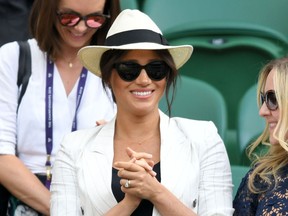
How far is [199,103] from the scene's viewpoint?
13.1 ft

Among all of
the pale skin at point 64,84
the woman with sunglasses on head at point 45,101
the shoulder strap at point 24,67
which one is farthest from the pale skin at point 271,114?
the shoulder strap at point 24,67

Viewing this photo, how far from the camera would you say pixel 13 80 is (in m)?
3.50

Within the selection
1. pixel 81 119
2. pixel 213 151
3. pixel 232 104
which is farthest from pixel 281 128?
pixel 232 104

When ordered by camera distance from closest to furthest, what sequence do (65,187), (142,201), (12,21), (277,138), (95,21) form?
(277,138), (142,201), (65,187), (95,21), (12,21)

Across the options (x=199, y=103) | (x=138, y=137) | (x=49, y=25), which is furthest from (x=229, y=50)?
(x=138, y=137)

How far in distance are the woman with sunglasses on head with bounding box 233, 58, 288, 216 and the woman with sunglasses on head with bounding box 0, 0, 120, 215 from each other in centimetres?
81

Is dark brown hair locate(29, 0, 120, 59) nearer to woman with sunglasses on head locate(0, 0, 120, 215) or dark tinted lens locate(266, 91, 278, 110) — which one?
woman with sunglasses on head locate(0, 0, 120, 215)

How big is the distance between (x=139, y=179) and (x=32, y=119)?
82cm

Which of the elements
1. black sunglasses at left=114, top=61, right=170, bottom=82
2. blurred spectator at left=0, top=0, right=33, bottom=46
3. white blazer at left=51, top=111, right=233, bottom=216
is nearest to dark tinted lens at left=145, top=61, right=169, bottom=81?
black sunglasses at left=114, top=61, right=170, bottom=82

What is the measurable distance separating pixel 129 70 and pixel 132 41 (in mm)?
103

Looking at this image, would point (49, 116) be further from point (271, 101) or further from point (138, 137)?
point (271, 101)

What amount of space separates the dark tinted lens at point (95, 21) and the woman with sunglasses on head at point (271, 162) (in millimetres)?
862

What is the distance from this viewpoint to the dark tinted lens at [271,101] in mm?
2816

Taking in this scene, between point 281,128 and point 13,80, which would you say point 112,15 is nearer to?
point 13,80
